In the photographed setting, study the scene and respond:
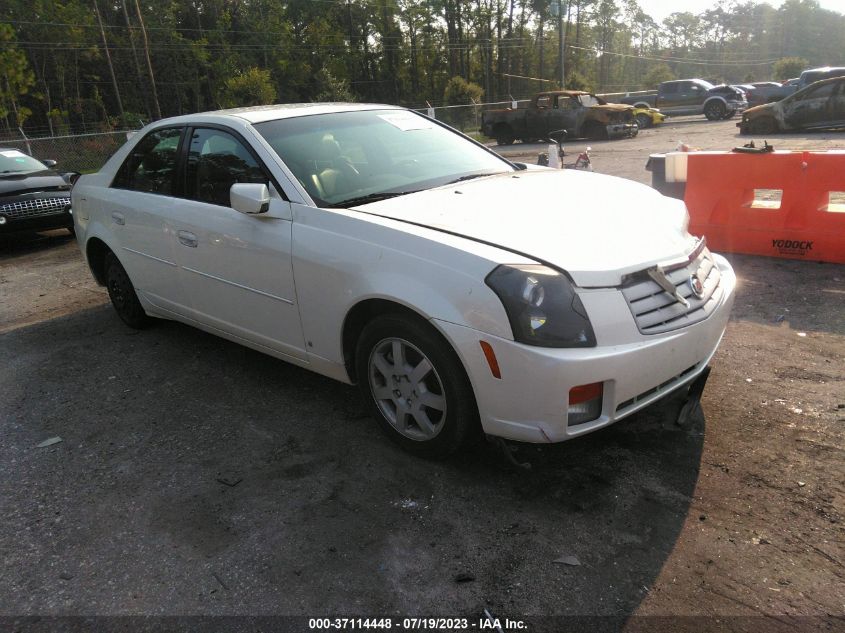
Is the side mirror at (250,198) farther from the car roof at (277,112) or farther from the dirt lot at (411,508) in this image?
the dirt lot at (411,508)

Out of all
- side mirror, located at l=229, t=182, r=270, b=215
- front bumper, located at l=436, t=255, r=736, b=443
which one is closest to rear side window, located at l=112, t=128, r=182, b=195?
side mirror, located at l=229, t=182, r=270, b=215

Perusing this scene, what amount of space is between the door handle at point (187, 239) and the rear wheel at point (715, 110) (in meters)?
28.0

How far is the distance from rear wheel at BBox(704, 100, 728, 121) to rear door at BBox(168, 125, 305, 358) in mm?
27746

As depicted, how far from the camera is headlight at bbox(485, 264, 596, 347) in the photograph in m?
2.53

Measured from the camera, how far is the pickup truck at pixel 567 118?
2080 centimetres

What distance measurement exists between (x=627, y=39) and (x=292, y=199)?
12169 centimetres

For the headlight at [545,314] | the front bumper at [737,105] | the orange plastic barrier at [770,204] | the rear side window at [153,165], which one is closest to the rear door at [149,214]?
the rear side window at [153,165]

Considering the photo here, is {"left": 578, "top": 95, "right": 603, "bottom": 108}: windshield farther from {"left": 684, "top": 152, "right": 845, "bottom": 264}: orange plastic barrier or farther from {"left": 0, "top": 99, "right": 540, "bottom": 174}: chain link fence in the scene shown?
{"left": 684, "top": 152, "right": 845, "bottom": 264}: orange plastic barrier

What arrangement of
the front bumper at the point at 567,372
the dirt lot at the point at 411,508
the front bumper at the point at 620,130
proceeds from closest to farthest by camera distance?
the dirt lot at the point at 411,508 < the front bumper at the point at 567,372 < the front bumper at the point at 620,130

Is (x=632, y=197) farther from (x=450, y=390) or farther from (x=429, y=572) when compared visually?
(x=429, y=572)

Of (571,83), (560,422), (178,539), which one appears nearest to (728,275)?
(560,422)

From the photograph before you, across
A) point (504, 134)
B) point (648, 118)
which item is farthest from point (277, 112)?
point (648, 118)

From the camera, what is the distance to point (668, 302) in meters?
2.78

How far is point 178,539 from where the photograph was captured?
8.89 feet
